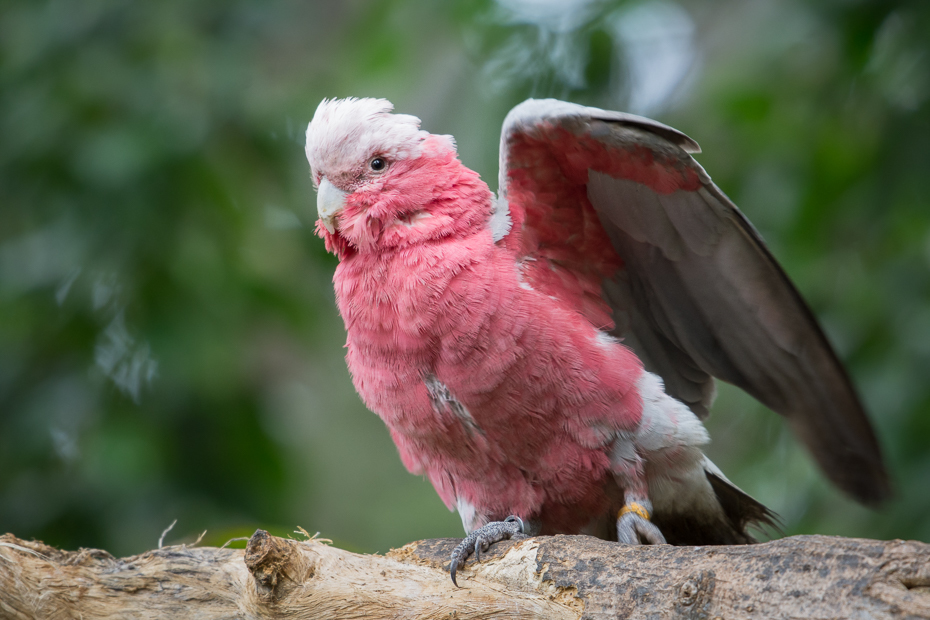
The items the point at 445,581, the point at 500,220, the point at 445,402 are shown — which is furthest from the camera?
the point at 500,220

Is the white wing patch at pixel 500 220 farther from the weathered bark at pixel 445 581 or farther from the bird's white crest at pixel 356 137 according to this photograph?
the weathered bark at pixel 445 581

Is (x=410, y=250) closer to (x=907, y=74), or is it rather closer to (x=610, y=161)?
(x=610, y=161)

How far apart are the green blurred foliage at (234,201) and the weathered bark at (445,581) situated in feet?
4.72

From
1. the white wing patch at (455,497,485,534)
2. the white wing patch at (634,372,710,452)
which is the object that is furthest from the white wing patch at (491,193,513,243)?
the white wing patch at (455,497,485,534)

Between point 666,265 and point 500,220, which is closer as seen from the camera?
point 500,220

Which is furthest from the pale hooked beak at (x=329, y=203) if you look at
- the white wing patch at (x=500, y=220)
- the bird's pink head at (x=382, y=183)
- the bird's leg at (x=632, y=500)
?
the bird's leg at (x=632, y=500)

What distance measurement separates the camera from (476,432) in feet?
10.4

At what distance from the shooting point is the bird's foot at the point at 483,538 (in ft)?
9.49

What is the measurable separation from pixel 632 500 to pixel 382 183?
169cm

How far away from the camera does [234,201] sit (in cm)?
497

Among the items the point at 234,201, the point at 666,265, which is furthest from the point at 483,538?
the point at 234,201

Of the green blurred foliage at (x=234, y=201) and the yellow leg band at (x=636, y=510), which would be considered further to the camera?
the green blurred foliage at (x=234, y=201)

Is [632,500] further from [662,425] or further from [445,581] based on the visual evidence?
[445,581]

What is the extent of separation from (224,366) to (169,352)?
33 cm
